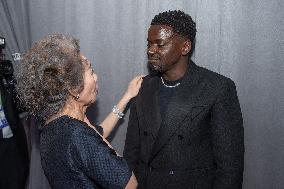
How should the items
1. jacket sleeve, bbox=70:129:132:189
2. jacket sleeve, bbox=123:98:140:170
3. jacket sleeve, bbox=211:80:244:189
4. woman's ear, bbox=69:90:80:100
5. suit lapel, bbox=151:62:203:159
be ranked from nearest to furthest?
jacket sleeve, bbox=70:129:132:189, woman's ear, bbox=69:90:80:100, jacket sleeve, bbox=211:80:244:189, suit lapel, bbox=151:62:203:159, jacket sleeve, bbox=123:98:140:170

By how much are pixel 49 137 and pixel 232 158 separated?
113 centimetres

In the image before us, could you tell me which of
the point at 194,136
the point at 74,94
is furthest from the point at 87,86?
the point at 194,136

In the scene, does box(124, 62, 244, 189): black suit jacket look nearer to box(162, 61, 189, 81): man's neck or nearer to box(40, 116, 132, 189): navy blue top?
box(162, 61, 189, 81): man's neck

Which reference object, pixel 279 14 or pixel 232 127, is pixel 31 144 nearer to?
pixel 232 127

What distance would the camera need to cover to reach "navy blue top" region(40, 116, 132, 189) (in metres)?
1.50

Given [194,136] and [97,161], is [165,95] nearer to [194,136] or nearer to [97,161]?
[194,136]

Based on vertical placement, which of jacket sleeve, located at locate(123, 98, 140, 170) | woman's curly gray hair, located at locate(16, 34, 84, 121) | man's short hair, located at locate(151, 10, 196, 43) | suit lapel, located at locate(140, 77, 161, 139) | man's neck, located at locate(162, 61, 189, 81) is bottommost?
jacket sleeve, located at locate(123, 98, 140, 170)

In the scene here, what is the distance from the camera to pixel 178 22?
220 centimetres

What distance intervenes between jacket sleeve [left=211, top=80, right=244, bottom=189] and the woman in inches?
29.1

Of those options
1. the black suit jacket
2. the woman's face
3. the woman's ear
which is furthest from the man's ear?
the woman's ear

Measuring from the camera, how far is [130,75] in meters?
2.77

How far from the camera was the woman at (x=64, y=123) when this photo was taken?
→ 1.51 m

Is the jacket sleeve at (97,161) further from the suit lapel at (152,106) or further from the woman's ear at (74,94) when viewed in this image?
the suit lapel at (152,106)

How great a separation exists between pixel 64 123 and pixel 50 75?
0.73 feet
